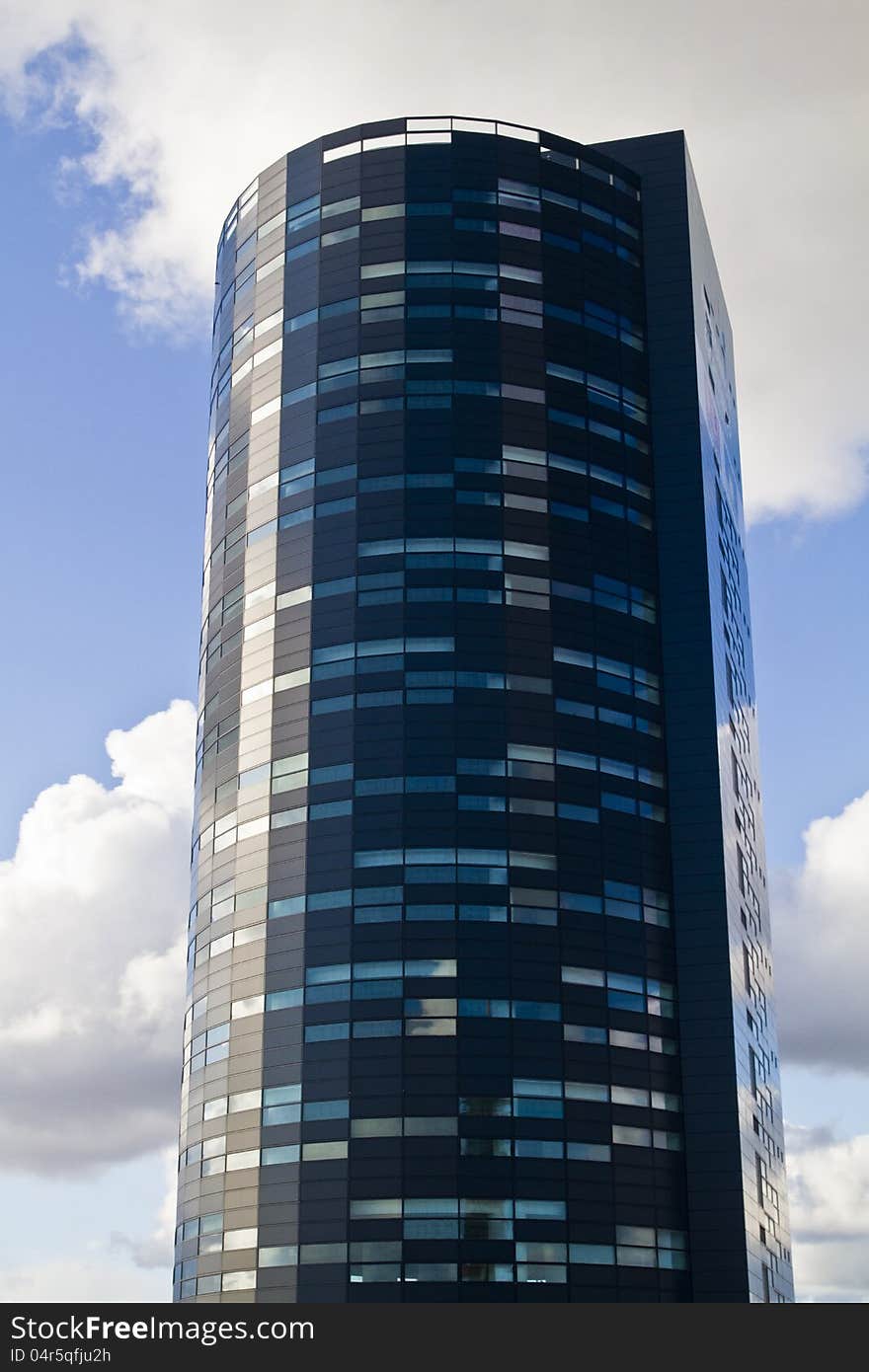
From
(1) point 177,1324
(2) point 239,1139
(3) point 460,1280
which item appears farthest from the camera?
(2) point 239,1139

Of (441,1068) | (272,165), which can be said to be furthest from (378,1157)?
(272,165)

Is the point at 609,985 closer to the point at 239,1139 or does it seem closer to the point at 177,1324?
the point at 239,1139

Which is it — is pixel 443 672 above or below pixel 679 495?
below

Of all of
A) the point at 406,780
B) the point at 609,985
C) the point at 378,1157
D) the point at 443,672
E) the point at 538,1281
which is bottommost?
the point at 538,1281

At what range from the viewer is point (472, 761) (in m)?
120

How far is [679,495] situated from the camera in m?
139

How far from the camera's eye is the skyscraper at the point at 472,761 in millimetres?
110562

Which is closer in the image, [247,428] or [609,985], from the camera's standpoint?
[609,985]

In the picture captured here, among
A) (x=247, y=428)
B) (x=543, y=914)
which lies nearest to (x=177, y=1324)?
(x=543, y=914)

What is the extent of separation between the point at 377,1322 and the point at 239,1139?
63478 mm

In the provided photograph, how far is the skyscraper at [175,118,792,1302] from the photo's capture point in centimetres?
11056

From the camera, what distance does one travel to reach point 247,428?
138 m

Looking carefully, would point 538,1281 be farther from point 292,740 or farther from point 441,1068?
point 292,740

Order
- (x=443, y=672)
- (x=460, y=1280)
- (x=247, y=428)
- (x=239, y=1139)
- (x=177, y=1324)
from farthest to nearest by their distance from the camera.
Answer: (x=247, y=428)
(x=443, y=672)
(x=239, y=1139)
(x=460, y=1280)
(x=177, y=1324)
